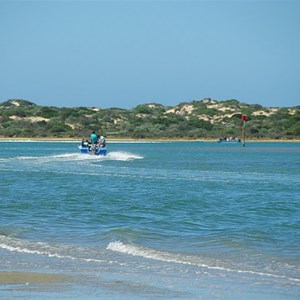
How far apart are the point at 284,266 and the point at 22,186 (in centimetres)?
1785

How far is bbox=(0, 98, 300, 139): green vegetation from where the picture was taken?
13038 cm

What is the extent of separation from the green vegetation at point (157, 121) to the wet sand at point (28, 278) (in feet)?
375

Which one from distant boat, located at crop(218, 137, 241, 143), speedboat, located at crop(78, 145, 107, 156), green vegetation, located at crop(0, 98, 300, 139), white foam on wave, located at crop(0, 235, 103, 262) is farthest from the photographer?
green vegetation, located at crop(0, 98, 300, 139)

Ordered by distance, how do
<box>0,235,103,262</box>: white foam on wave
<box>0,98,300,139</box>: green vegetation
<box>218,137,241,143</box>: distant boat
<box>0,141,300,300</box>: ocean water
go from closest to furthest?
<box>0,141,300,300</box>: ocean water, <box>0,235,103,262</box>: white foam on wave, <box>218,137,241,143</box>: distant boat, <box>0,98,300,139</box>: green vegetation

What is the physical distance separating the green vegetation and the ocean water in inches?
3972

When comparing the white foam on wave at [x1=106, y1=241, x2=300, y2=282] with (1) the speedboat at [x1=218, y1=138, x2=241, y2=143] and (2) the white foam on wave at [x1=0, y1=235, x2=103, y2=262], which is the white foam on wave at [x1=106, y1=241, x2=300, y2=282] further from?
(1) the speedboat at [x1=218, y1=138, x2=241, y2=143]

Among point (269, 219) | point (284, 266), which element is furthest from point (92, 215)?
point (284, 266)

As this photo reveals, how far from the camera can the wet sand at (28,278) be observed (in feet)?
36.0

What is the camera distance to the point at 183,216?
19500 millimetres

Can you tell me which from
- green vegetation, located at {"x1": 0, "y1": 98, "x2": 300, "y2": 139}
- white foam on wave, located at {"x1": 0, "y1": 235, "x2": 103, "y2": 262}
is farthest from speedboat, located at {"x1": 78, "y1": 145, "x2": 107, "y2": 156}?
green vegetation, located at {"x1": 0, "y1": 98, "x2": 300, "y2": 139}

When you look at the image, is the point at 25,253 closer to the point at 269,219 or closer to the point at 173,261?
the point at 173,261

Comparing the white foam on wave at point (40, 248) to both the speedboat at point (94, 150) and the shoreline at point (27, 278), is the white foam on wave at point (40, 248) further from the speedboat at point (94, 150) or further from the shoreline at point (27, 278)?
the speedboat at point (94, 150)

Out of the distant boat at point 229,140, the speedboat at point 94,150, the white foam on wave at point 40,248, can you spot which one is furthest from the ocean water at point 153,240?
the distant boat at point 229,140

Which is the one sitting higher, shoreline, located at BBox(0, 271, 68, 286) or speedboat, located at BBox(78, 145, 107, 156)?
shoreline, located at BBox(0, 271, 68, 286)
